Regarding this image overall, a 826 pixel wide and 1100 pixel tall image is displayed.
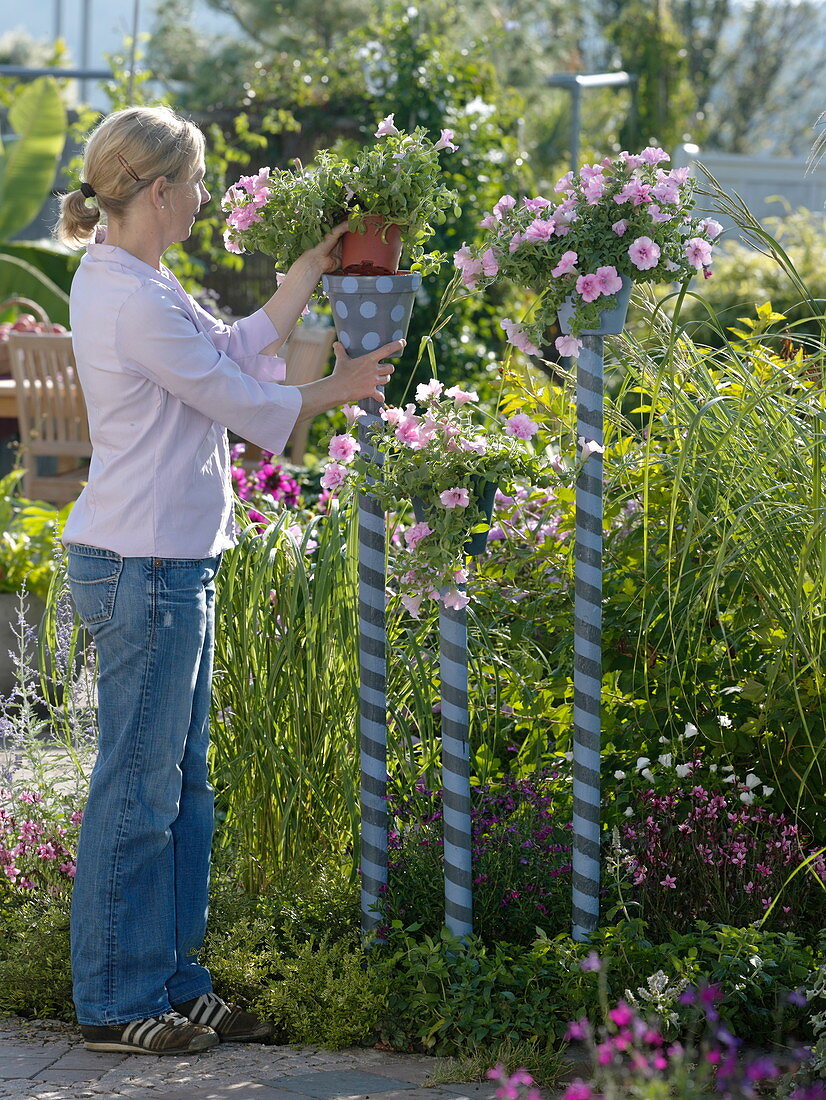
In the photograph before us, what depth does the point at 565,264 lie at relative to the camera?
8.16 feet

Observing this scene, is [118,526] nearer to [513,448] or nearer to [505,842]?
[513,448]

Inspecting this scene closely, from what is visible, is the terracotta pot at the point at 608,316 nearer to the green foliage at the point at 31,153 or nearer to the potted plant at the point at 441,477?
the potted plant at the point at 441,477

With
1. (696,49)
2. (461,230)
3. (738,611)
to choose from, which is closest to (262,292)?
(461,230)

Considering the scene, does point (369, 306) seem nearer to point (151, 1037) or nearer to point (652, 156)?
point (652, 156)

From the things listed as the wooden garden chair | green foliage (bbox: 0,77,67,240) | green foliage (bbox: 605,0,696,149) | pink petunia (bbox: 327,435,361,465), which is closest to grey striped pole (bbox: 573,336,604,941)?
pink petunia (bbox: 327,435,361,465)

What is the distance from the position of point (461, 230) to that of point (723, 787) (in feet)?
19.0

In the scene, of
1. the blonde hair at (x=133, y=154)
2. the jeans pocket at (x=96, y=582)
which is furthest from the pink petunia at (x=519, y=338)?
the jeans pocket at (x=96, y=582)

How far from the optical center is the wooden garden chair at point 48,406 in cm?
649

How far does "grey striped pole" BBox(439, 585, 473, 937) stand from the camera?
2.65 metres

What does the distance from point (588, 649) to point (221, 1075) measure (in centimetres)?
107

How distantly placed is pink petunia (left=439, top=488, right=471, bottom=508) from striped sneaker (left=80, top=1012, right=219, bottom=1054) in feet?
3.74

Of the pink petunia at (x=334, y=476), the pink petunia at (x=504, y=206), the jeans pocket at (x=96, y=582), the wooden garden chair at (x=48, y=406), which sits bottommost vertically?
the wooden garden chair at (x=48, y=406)

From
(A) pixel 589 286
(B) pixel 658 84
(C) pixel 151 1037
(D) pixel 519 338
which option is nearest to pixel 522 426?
(D) pixel 519 338

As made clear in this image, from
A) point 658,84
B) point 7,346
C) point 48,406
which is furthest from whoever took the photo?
point 658,84
